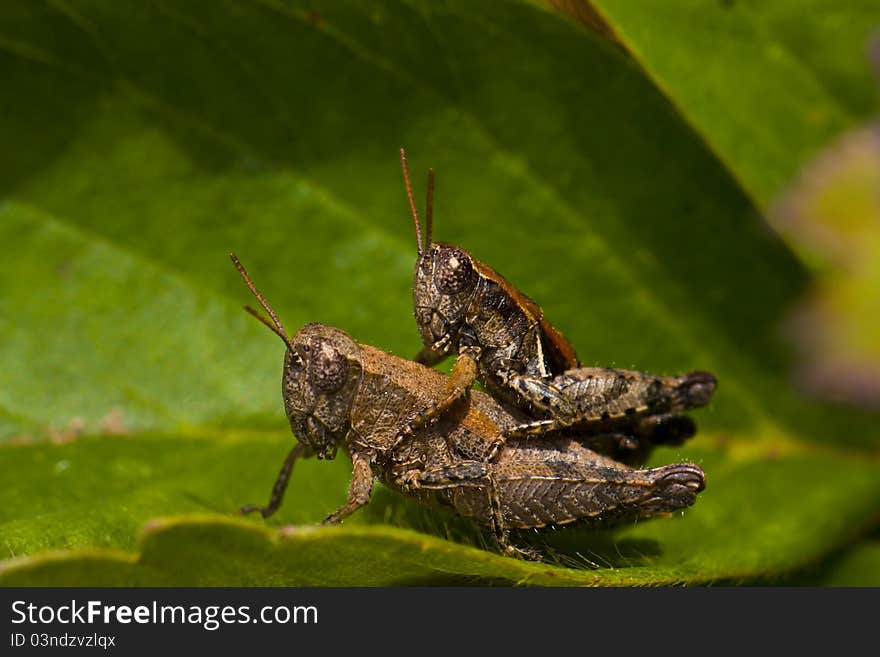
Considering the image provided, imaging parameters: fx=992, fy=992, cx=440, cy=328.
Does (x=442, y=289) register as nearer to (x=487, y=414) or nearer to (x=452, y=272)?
(x=452, y=272)

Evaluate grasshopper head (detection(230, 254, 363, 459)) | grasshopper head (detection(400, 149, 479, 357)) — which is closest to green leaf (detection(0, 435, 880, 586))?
grasshopper head (detection(230, 254, 363, 459))

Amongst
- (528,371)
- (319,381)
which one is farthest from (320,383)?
(528,371)

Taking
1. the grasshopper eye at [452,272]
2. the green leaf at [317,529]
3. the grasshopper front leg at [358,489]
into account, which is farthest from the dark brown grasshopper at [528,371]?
the green leaf at [317,529]

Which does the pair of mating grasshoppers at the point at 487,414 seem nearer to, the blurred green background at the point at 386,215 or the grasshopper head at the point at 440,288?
the grasshopper head at the point at 440,288

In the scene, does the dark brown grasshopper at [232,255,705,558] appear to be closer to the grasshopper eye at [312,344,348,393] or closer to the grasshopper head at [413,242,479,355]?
the grasshopper eye at [312,344,348,393]

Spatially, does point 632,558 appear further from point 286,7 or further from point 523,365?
point 286,7

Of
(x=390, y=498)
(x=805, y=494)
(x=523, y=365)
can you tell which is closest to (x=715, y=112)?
(x=523, y=365)

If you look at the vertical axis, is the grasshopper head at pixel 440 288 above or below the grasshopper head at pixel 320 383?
above

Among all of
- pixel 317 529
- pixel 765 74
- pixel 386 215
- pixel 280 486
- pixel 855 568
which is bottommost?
pixel 317 529
